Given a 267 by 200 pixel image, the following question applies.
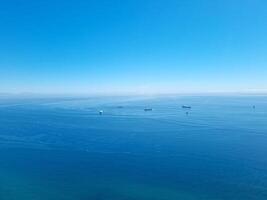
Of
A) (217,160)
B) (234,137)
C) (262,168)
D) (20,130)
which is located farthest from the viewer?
(20,130)

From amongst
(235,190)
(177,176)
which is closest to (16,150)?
(177,176)

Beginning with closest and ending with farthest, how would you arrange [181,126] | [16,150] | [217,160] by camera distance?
[217,160] → [16,150] → [181,126]

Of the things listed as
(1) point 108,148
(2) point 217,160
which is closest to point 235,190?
(2) point 217,160

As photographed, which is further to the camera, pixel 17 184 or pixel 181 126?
pixel 181 126

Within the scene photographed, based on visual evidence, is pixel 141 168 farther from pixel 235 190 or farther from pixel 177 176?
pixel 235 190

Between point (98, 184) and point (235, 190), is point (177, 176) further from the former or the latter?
point (98, 184)

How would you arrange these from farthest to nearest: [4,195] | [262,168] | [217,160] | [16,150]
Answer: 1. [16,150]
2. [217,160]
3. [262,168]
4. [4,195]

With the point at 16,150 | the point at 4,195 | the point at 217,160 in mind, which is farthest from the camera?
the point at 16,150

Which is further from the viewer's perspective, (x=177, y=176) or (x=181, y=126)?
(x=181, y=126)
